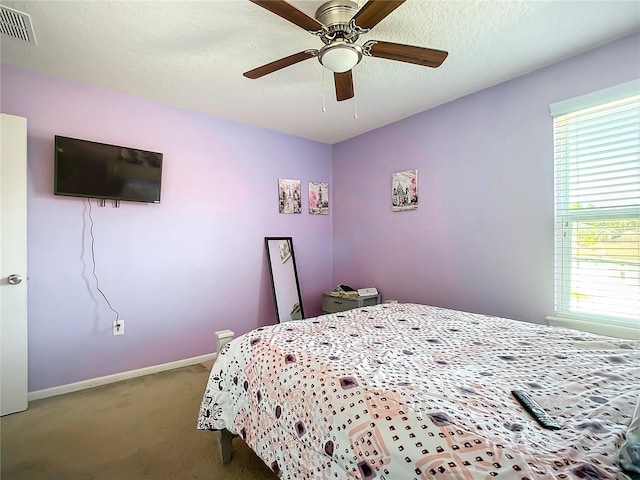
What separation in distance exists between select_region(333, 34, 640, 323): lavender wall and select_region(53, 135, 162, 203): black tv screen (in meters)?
2.26

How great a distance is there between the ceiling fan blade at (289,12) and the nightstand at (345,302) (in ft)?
8.47

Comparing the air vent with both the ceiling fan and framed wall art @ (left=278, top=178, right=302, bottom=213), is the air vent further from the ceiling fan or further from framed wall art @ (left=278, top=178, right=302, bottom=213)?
framed wall art @ (left=278, top=178, right=302, bottom=213)

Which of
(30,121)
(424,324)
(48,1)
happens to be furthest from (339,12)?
(30,121)

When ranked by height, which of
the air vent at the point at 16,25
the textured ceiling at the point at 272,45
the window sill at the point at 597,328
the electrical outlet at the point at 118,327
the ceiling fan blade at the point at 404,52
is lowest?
the electrical outlet at the point at 118,327

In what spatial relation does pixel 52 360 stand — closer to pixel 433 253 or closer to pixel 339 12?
pixel 339 12

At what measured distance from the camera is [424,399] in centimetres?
100

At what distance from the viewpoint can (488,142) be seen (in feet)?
8.64

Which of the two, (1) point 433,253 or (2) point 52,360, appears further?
(1) point 433,253

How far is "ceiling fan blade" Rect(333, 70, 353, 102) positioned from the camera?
1913 mm

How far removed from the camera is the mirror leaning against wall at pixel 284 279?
140 inches

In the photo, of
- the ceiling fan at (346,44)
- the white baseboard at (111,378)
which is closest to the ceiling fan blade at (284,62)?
the ceiling fan at (346,44)

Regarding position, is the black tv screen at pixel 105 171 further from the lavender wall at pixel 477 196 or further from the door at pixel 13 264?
the lavender wall at pixel 477 196

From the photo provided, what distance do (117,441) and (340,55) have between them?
8.34 ft

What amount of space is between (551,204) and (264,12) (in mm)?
2307
